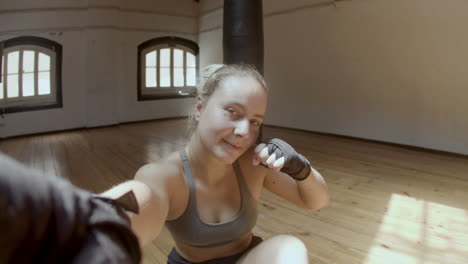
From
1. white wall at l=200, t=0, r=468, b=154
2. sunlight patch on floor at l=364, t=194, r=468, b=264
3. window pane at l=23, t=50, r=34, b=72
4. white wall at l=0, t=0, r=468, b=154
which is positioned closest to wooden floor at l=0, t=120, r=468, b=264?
sunlight patch on floor at l=364, t=194, r=468, b=264

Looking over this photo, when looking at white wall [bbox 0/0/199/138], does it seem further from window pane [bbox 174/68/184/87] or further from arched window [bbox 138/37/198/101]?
window pane [bbox 174/68/184/87]

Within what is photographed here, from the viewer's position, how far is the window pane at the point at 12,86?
635 cm

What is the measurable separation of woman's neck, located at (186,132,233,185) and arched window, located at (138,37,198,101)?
6952 millimetres

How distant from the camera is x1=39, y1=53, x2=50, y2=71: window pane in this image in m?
6.66

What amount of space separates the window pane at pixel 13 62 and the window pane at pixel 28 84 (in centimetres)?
21

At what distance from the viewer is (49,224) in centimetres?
32

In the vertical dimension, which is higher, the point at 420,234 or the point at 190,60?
the point at 190,60

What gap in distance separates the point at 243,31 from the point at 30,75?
5387mm

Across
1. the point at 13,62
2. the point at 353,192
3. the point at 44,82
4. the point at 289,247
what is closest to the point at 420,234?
the point at 353,192

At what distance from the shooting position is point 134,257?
39 centimetres

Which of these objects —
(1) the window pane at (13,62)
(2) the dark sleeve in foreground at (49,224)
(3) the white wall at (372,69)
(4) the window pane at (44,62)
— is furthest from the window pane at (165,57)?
(2) the dark sleeve in foreground at (49,224)

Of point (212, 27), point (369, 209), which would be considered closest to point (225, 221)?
point (369, 209)

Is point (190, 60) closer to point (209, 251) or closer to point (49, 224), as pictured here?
point (209, 251)

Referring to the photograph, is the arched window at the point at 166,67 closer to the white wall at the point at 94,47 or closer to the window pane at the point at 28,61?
the white wall at the point at 94,47
